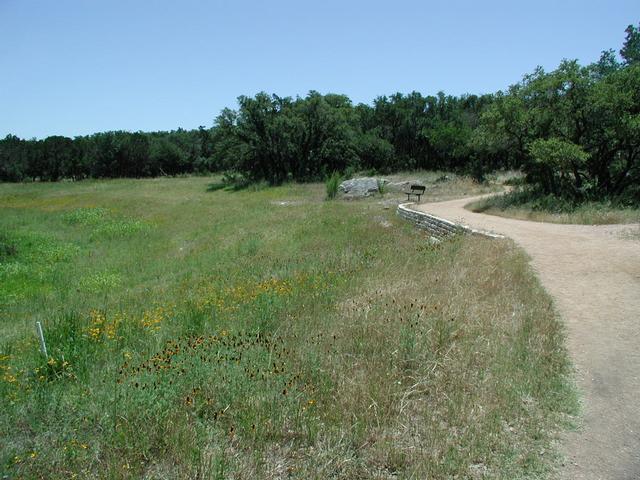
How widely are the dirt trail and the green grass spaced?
99cm

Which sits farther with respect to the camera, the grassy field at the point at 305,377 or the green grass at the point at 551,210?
the green grass at the point at 551,210

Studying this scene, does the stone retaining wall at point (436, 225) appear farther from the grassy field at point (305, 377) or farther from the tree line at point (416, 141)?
the tree line at point (416, 141)

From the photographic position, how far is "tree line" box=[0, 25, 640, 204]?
52.9 ft

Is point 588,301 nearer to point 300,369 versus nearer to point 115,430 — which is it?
point 300,369

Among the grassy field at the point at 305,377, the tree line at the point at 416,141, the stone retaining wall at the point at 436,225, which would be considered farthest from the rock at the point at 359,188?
the grassy field at the point at 305,377

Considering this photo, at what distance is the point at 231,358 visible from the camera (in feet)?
16.7

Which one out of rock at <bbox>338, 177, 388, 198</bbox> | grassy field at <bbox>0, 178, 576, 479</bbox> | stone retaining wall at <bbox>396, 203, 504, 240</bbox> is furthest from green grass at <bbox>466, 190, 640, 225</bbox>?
rock at <bbox>338, 177, 388, 198</bbox>

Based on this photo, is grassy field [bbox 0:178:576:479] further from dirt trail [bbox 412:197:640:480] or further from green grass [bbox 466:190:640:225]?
green grass [bbox 466:190:640:225]

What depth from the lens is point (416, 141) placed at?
173 ft

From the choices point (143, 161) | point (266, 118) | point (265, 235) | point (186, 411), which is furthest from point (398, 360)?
point (143, 161)

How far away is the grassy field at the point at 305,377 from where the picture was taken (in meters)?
3.56

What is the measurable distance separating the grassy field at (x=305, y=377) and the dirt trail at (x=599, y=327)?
0.25 meters

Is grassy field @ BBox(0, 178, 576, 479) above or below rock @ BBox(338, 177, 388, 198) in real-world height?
below

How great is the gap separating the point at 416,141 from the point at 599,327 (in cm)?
4885
